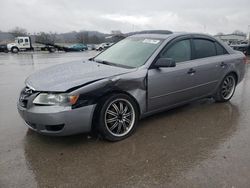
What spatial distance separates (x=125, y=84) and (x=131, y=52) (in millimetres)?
1006

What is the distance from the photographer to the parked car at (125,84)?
→ 10.8 feet

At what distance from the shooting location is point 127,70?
3857 millimetres

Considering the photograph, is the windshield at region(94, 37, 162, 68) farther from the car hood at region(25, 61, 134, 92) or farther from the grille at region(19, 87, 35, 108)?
the grille at region(19, 87, 35, 108)

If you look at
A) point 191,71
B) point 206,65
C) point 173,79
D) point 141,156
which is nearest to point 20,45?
point 206,65

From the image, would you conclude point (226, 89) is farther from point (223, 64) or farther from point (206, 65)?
point (206, 65)

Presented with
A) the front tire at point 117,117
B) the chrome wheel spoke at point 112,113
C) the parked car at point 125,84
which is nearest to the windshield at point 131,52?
the parked car at point 125,84

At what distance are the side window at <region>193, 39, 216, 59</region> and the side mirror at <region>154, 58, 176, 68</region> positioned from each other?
1037 mm

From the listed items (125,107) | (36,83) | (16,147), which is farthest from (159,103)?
(16,147)

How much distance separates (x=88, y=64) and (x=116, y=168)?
2.10 m

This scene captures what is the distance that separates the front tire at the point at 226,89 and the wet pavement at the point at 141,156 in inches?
38.0

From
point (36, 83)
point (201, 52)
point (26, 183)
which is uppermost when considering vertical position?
point (201, 52)

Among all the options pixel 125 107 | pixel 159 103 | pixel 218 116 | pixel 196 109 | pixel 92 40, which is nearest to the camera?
pixel 125 107

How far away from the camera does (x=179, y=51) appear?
453 centimetres

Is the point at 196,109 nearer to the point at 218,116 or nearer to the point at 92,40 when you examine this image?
the point at 218,116
